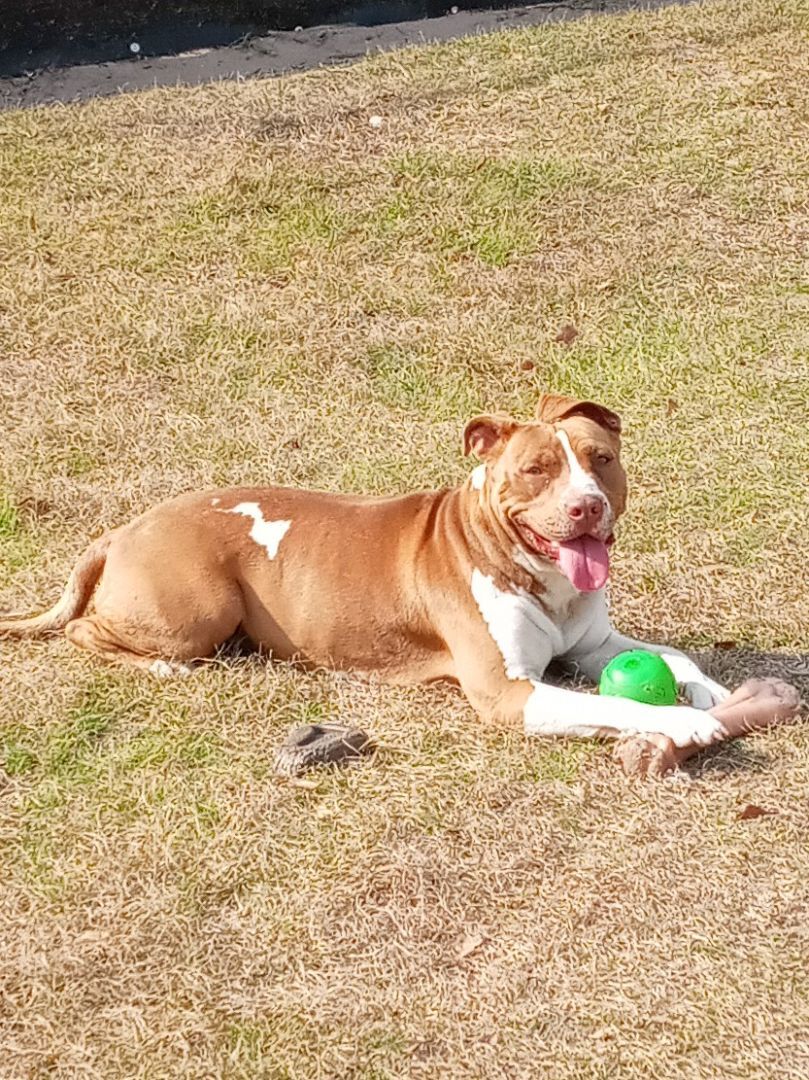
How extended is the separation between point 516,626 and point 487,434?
0.72 metres

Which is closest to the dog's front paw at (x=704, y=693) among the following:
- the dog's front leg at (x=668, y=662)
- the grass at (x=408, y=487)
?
the dog's front leg at (x=668, y=662)

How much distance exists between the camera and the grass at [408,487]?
180 inches

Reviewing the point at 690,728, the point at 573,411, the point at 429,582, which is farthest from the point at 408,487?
the point at 690,728

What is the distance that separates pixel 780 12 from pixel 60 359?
6755 millimetres

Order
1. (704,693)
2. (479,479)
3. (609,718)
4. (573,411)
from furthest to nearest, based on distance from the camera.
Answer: (479,479), (573,411), (704,693), (609,718)

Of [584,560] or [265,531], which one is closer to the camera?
[584,560]

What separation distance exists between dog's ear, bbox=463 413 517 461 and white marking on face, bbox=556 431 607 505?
283 mm

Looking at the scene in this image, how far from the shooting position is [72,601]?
640cm

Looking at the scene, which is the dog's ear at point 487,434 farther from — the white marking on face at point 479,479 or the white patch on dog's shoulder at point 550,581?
the white patch on dog's shoulder at point 550,581

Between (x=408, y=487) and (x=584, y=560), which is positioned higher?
(x=584, y=560)

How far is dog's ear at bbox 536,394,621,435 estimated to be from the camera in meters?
5.77

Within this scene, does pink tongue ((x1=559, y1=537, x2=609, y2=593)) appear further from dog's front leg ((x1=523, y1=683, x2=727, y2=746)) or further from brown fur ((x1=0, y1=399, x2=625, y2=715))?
dog's front leg ((x1=523, y1=683, x2=727, y2=746))

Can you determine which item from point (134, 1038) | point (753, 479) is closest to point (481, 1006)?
point (134, 1038)

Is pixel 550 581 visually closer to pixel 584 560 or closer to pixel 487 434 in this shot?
pixel 584 560
